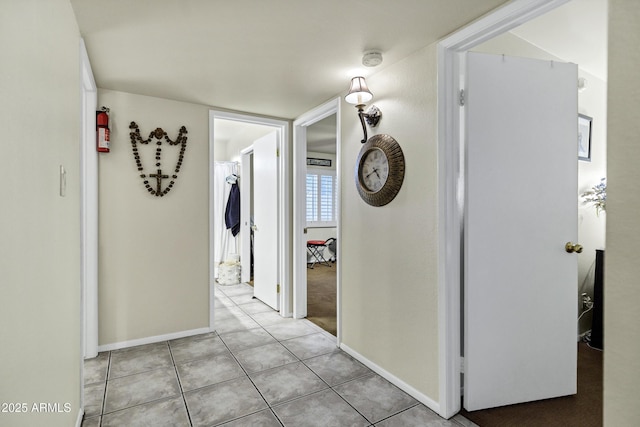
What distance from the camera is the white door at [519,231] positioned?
A: 6.45 ft

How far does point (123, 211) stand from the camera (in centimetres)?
288

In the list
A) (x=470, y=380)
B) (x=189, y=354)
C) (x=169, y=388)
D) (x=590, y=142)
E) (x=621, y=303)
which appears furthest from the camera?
(x=590, y=142)

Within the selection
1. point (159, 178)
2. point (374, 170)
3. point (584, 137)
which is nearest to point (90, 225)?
point (159, 178)

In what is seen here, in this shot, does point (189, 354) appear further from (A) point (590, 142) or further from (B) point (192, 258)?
(A) point (590, 142)

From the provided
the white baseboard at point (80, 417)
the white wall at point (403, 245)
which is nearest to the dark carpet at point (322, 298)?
the white wall at point (403, 245)

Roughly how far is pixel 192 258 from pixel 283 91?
176 centimetres

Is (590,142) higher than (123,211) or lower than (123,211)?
higher

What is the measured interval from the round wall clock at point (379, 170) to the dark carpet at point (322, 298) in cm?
155

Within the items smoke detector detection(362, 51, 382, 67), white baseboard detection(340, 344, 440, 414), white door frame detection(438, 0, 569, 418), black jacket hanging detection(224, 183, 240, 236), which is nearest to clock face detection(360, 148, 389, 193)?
white door frame detection(438, 0, 569, 418)

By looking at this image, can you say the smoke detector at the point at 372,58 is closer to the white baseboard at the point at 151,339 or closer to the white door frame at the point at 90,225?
the white door frame at the point at 90,225

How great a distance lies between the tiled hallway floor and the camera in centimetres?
191

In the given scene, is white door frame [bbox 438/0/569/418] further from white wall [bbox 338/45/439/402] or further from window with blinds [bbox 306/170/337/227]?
window with blinds [bbox 306/170/337/227]

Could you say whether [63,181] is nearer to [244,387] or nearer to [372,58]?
[244,387]

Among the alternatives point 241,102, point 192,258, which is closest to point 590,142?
point 241,102
